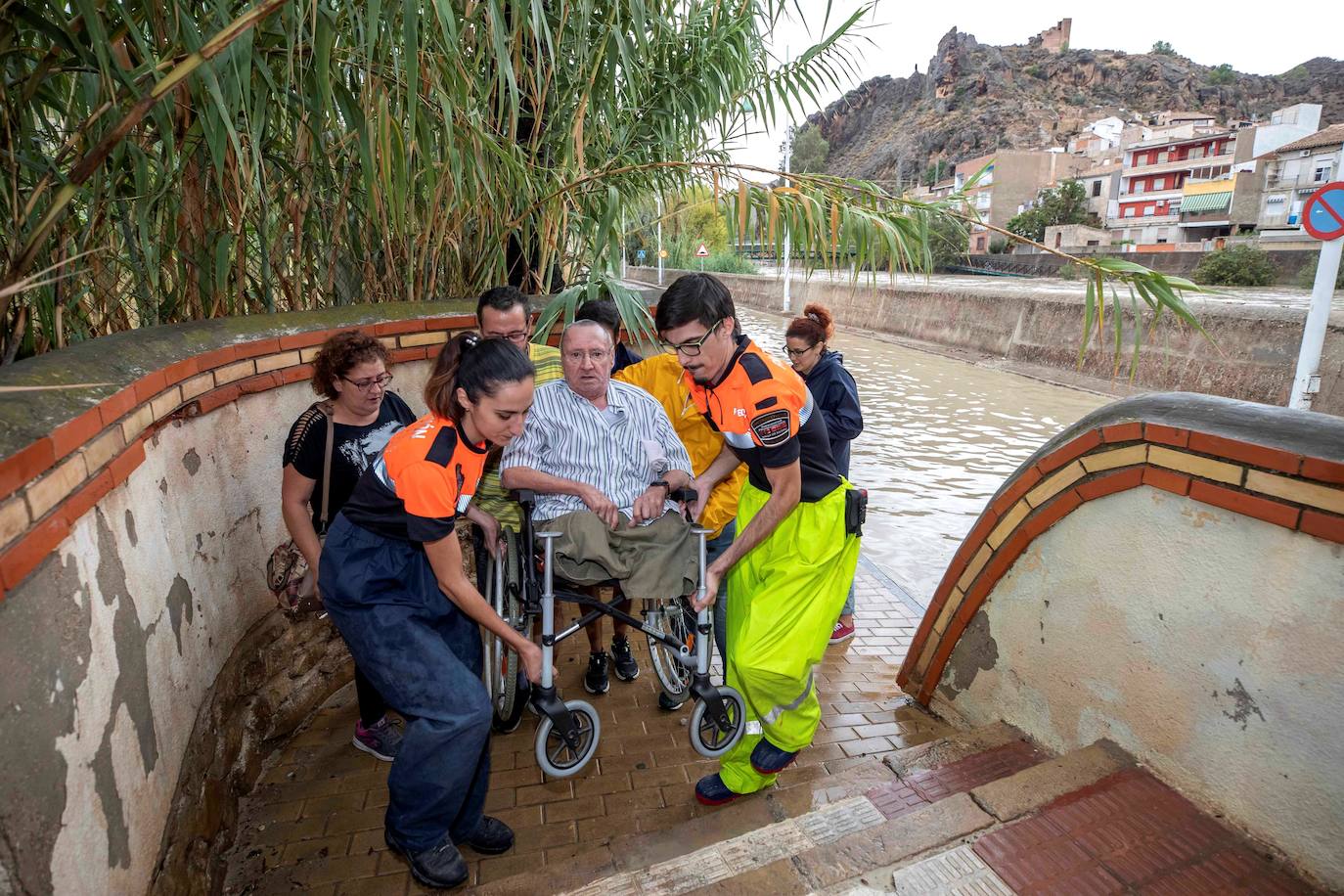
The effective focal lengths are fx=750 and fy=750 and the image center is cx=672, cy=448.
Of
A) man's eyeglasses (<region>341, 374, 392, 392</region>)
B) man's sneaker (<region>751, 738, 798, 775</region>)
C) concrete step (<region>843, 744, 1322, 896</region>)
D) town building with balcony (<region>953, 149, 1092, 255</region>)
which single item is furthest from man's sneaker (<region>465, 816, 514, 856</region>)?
town building with balcony (<region>953, 149, 1092, 255</region>)

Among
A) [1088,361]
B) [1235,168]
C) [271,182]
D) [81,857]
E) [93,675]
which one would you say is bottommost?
[1088,361]

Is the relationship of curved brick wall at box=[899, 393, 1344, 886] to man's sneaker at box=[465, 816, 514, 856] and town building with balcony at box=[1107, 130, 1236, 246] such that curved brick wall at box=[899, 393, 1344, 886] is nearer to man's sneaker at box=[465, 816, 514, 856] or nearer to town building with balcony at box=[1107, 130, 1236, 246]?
man's sneaker at box=[465, 816, 514, 856]

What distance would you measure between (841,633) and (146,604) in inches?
124

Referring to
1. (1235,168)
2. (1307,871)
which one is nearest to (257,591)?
(1307,871)

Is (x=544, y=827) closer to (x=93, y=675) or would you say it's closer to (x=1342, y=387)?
(x=93, y=675)

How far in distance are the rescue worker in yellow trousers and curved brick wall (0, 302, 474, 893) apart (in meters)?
1.50

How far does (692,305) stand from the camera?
92.3 inches

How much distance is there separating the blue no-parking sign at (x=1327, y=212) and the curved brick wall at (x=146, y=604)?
23.0ft

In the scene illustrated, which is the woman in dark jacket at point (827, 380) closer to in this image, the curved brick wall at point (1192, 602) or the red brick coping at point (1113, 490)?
the red brick coping at point (1113, 490)

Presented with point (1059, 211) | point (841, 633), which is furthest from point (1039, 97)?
point (841, 633)

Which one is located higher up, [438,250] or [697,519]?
[438,250]

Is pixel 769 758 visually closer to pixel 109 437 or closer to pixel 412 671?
pixel 412 671

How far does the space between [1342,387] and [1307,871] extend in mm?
10698

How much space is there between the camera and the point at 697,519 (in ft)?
9.09
